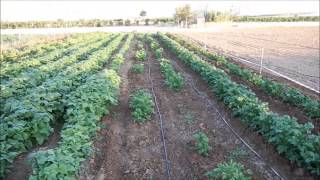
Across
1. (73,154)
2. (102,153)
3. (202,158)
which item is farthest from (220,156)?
(73,154)

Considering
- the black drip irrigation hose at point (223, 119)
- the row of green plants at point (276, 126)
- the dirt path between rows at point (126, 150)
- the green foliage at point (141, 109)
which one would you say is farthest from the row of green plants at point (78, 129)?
the row of green plants at point (276, 126)

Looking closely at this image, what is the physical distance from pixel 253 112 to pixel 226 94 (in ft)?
5.89

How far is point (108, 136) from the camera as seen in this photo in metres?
7.88

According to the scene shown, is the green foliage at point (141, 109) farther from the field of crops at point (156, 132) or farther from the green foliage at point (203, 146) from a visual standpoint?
the green foliage at point (203, 146)

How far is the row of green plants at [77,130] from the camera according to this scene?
5125 millimetres

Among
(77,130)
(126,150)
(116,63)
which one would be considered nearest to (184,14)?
(116,63)

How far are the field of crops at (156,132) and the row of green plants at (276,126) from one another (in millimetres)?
18

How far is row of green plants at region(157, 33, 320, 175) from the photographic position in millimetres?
5809

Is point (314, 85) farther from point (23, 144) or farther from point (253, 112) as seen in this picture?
point (23, 144)

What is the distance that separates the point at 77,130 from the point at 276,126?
3519mm

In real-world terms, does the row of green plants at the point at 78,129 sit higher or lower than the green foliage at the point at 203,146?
higher

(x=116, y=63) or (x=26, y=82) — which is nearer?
(x=26, y=82)

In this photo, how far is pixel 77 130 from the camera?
6.66 m

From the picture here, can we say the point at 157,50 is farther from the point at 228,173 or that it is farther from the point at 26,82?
the point at 228,173
